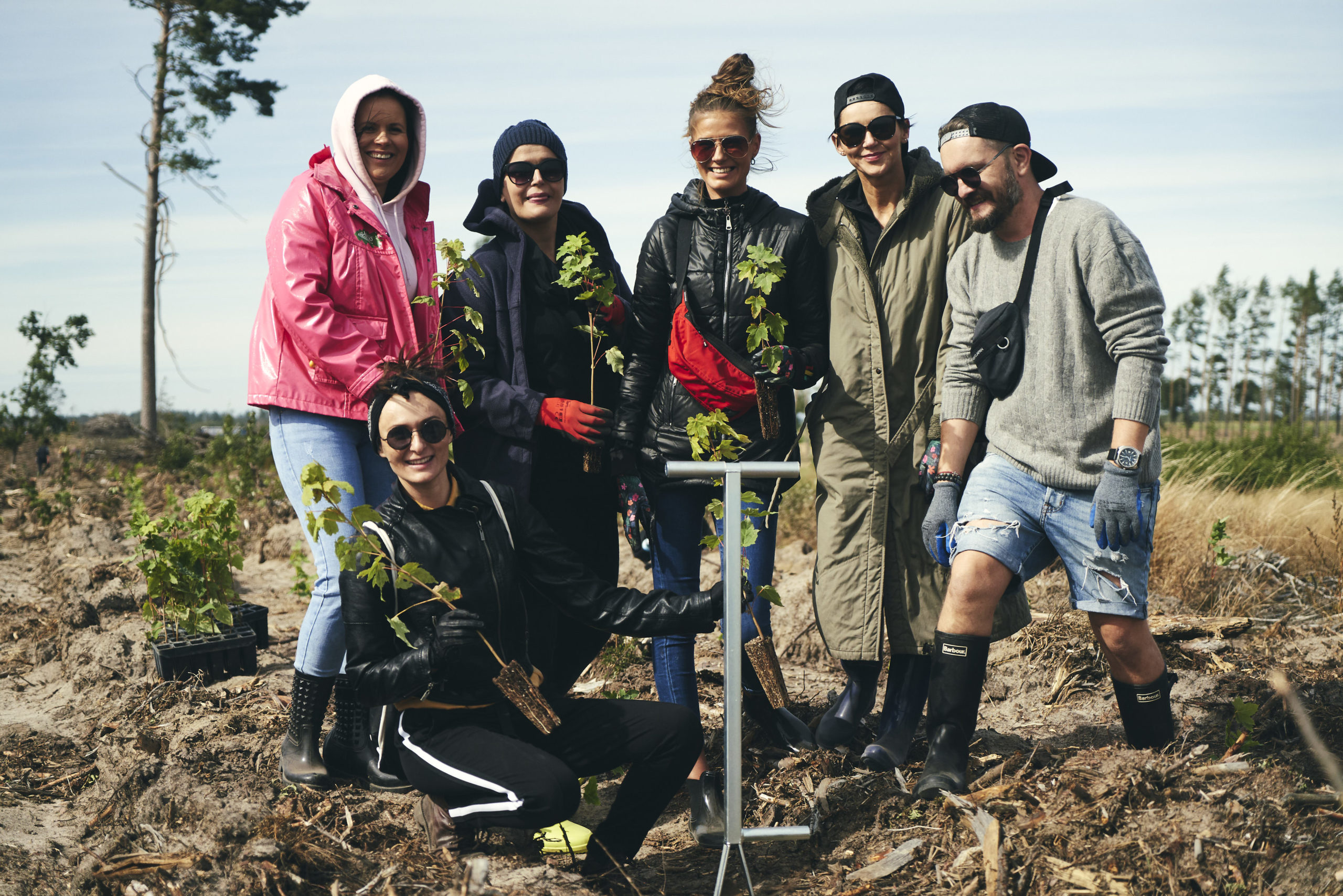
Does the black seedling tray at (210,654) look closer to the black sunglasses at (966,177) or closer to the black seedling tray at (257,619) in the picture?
the black seedling tray at (257,619)

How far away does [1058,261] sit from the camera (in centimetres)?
325

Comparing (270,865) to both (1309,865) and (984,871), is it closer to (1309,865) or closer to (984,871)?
(984,871)

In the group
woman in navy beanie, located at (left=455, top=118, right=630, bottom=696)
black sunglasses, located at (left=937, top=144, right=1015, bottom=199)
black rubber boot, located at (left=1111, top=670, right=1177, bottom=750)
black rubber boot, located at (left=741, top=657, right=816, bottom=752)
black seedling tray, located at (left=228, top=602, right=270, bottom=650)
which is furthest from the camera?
black seedling tray, located at (left=228, top=602, right=270, bottom=650)

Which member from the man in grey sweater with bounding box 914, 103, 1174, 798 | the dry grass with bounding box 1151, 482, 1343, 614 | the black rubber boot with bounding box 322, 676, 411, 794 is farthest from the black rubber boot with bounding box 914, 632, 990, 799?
the dry grass with bounding box 1151, 482, 1343, 614

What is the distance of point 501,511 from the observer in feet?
11.1

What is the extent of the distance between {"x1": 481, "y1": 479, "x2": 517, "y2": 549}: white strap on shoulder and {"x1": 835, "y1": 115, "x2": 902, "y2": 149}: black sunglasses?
1.81 m

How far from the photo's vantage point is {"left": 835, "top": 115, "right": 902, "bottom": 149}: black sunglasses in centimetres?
364

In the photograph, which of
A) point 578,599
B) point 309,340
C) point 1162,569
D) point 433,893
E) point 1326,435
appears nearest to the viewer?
point 433,893

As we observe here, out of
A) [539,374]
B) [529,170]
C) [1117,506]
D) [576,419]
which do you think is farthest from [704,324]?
[1117,506]

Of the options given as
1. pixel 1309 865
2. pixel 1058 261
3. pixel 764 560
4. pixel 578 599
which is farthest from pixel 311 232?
pixel 1309 865

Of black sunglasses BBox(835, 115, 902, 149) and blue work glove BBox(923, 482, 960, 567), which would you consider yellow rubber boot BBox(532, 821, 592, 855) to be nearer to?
blue work glove BBox(923, 482, 960, 567)

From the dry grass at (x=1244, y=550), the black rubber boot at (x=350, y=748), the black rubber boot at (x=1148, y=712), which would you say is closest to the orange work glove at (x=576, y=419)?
the black rubber boot at (x=350, y=748)

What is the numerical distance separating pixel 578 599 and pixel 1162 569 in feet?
17.0

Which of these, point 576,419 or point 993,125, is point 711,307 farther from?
point 993,125
